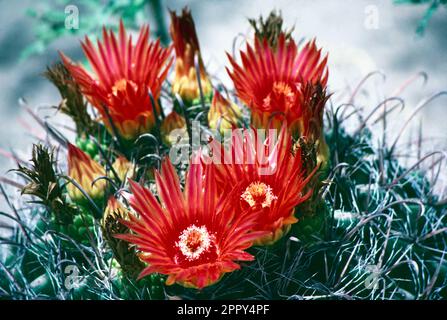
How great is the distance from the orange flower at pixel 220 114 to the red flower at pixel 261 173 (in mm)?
100

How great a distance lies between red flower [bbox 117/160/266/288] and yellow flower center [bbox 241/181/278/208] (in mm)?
25

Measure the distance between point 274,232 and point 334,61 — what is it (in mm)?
1154

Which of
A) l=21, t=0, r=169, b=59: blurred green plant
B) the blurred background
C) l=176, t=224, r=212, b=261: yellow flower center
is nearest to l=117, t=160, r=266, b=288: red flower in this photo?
l=176, t=224, r=212, b=261: yellow flower center

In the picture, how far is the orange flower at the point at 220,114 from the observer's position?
80 centimetres

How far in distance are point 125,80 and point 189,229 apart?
0.83 ft

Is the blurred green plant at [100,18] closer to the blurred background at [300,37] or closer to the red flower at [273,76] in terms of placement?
the blurred background at [300,37]

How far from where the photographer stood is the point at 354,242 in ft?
2.46

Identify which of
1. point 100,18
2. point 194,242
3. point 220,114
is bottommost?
point 194,242

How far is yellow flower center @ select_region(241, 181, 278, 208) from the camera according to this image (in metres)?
0.67

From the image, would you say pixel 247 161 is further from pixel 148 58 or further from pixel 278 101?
pixel 148 58

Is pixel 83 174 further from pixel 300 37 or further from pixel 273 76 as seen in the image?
pixel 300 37

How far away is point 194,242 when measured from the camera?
678 millimetres

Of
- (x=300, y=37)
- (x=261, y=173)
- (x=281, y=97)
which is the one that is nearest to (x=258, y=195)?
(x=261, y=173)
